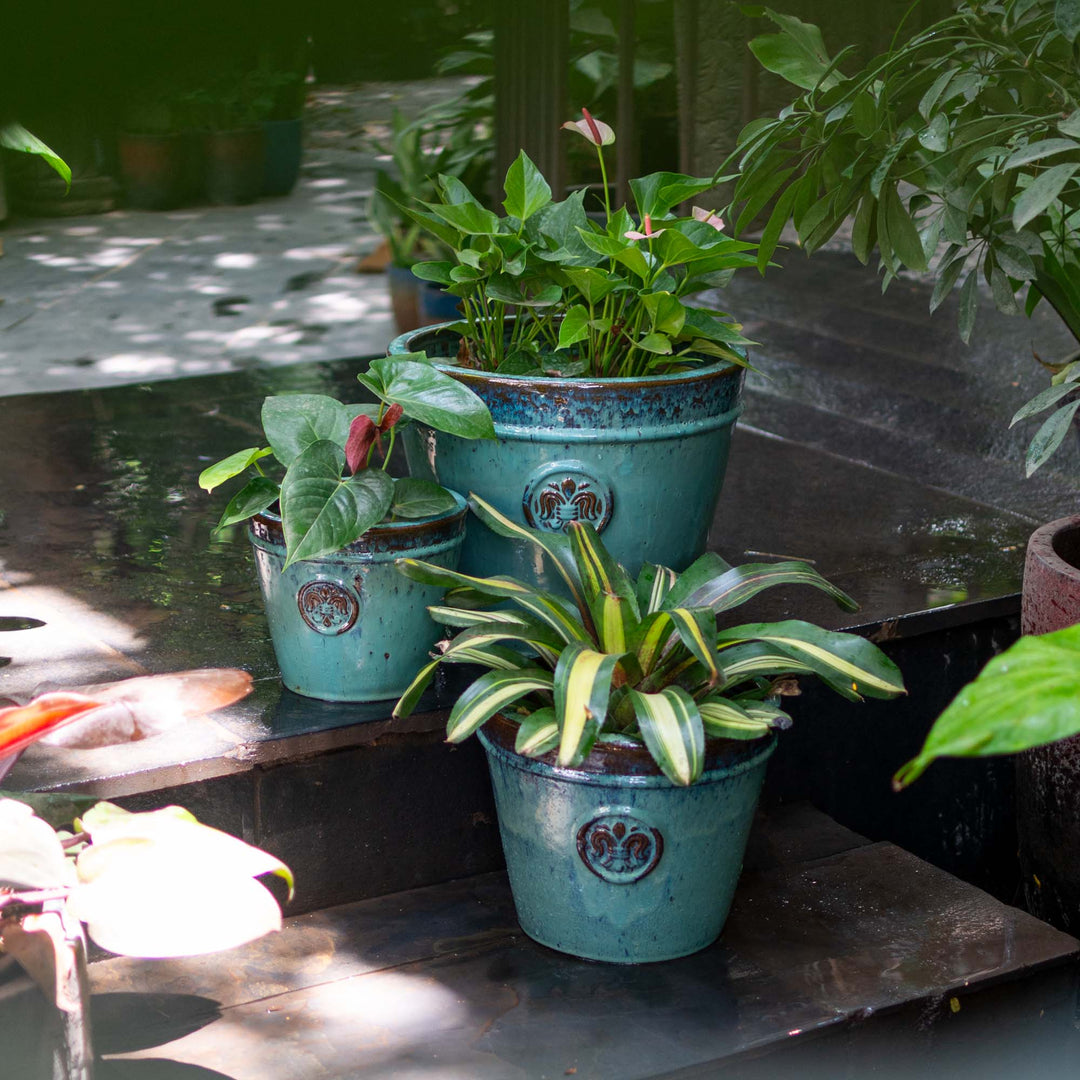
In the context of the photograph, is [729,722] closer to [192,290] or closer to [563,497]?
[563,497]

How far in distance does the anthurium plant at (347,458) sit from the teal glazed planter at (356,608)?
0.12 feet

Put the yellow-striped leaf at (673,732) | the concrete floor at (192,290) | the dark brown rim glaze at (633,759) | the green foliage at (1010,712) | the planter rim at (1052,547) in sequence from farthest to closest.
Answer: the concrete floor at (192,290), the planter rim at (1052,547), the dark brown rim glaze at (633,759), the yellow-striped leaf at (673,732), the green foliage at (1010,712)

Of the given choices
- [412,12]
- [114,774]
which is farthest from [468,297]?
[412,12]

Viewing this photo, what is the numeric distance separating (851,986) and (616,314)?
3.07ft

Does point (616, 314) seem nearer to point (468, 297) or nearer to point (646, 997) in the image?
point (468, 297)

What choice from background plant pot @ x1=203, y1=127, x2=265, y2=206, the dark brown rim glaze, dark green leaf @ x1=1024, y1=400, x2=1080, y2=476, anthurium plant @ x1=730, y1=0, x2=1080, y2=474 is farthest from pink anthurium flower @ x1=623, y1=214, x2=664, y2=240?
background plant pot @ x1=203, y1=127, x2=265, y2=206

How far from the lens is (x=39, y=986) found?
1.43 meters

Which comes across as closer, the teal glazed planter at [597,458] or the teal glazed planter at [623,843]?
the teal glazed planter at [623,843]

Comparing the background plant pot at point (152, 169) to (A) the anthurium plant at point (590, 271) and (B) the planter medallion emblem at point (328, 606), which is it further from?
(B) the planter medallion emblem at point (328, 606)

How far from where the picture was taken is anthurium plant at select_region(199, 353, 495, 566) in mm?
1661

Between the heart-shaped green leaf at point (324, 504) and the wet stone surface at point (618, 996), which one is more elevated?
the heart-shaped green leaf at point (324, 504)

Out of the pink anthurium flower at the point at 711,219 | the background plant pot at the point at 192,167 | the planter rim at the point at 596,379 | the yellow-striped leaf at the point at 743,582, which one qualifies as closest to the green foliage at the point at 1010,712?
the yellow-striped leaf at the point at 743,582

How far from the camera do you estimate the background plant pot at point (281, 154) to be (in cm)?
798

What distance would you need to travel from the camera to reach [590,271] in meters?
1.86
